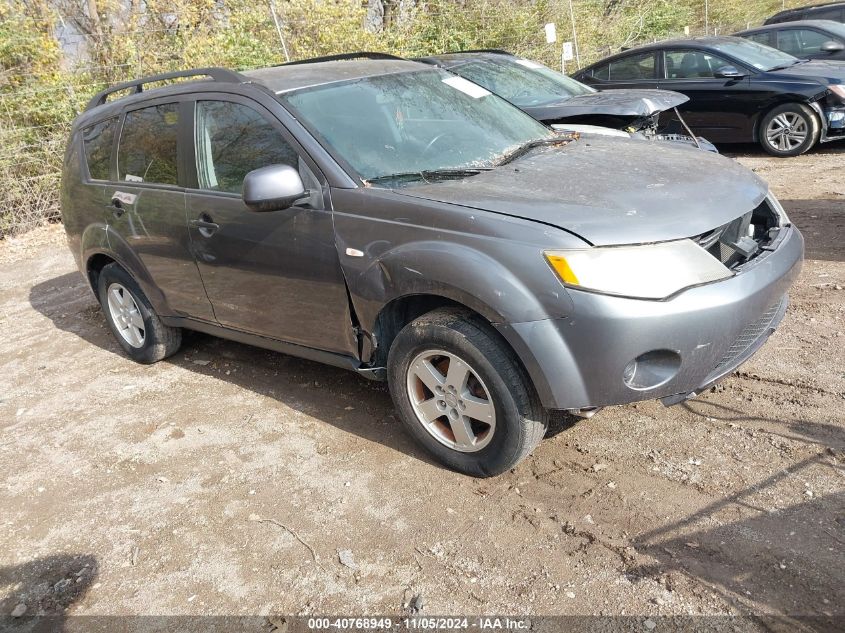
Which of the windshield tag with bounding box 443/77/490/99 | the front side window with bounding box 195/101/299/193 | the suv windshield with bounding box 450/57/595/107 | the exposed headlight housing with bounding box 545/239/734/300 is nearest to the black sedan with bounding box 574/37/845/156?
the suv windshield with bounding box 450/57/595/107

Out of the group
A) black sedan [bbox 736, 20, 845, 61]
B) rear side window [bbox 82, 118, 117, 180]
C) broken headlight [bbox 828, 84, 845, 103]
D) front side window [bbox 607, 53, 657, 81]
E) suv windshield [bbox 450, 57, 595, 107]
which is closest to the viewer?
rear side window [bbox 82, 118, 117, 180]

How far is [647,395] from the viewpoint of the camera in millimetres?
2795

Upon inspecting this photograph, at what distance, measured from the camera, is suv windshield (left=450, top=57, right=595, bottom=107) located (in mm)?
7781

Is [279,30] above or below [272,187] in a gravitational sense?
above

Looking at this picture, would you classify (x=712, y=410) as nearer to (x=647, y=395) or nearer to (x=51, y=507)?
(x=647, y=395)

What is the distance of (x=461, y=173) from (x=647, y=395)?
134cm

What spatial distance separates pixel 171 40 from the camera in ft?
36.1

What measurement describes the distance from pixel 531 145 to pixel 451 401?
1.58 m

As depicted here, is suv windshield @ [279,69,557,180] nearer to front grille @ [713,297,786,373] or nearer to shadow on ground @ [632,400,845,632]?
front grille @ [713,297,786,373]

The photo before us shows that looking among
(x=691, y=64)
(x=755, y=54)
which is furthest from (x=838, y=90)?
(x=691, y=64)

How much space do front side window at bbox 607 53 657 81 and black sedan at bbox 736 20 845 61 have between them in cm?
203

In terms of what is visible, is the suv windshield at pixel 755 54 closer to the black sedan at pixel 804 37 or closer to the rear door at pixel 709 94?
the rear door at pixel 709 94

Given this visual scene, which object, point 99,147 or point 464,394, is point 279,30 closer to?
point 99,147

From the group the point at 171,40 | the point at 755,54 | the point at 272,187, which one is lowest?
the point at 755,54
